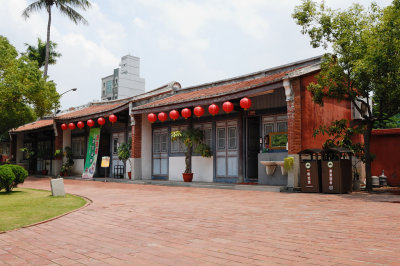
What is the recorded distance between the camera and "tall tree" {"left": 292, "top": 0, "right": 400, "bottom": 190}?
9.54 meters

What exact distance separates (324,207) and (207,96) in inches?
278

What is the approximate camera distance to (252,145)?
14.0 m

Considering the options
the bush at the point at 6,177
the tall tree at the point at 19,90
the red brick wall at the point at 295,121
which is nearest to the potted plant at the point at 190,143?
the red brick wall at the point at 295,121

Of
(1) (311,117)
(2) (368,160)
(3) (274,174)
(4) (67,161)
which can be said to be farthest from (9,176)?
(2) (368,160)

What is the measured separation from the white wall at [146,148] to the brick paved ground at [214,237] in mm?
9751

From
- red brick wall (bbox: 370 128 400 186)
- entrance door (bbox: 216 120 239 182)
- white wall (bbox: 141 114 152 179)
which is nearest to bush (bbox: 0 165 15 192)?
white wall (bbox: 141 114 152 179)

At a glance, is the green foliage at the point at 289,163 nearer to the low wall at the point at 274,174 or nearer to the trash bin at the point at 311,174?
the trash bin at the point at 311,174

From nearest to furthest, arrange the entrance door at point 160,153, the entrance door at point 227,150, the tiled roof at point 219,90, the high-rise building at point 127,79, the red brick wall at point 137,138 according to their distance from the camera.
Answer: the tiled roof at point 219,90 → the entrance door at point 227,150 → the red brick wall at point 137,138 → the entrance door at point 160,153 → the high-rise building at point 127,79

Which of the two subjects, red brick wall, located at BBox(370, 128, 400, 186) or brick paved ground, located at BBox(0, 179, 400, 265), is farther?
red brick wall, located at BBox(370, 128, 400, 186)

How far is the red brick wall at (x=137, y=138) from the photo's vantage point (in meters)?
16.5

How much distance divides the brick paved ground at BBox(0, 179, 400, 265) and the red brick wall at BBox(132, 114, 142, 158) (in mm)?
9438

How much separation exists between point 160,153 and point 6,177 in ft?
25.3

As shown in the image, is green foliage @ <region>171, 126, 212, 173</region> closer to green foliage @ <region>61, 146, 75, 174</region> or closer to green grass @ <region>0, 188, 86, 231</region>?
green grass @ <region>0, 188, 86, 231</region>

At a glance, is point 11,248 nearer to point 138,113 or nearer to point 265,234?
point 265,234
